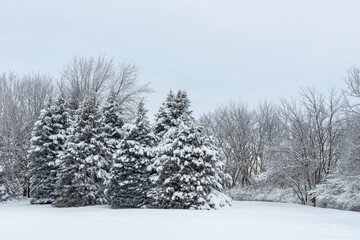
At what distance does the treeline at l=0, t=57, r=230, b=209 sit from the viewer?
16750 mm

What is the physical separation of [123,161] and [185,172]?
3.13 metres

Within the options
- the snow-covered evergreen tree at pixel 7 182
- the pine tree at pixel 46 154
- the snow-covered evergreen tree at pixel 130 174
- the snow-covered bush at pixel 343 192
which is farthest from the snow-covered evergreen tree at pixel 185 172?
the snow-covered evergreen tree at pixel 7 182

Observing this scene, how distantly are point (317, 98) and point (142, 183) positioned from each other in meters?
13.2

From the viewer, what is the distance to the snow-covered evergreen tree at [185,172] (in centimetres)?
1638

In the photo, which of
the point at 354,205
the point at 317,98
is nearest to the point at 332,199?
the point at 354,205

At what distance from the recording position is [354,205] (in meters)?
18.1

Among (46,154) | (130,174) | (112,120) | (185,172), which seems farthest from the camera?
(46,154)

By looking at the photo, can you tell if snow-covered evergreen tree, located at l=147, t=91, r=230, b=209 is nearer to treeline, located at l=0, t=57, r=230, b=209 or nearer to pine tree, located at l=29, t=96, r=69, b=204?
treeline, located at l=0, t=57, r=230, b=209

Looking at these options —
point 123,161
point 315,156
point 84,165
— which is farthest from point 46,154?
point 315,156

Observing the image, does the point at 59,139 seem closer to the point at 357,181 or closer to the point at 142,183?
the point at 142,183

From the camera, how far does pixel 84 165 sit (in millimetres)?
18875

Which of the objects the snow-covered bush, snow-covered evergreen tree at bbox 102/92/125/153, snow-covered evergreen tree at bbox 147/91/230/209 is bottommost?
the snow-covered bush

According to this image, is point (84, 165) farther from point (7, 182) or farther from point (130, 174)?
point (7, 182)

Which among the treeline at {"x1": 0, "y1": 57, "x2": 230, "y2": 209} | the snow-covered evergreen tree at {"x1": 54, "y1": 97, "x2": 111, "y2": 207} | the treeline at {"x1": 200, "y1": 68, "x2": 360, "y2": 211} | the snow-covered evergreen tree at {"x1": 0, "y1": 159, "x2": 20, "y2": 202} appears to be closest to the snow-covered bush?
the treeline at {"x1": 200, "y1": 68, "x2": 360, "y2": 211}
